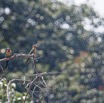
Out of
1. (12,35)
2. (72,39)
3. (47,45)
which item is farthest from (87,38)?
(12,35)

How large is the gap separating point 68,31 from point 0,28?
2786 millimetres

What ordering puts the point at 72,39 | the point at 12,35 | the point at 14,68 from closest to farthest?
1. the point at 14,68
2. the point at 12,35
3. the point at 72,39

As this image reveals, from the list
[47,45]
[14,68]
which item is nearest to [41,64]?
[47,45]

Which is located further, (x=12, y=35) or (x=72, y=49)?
(x=72, y=49)

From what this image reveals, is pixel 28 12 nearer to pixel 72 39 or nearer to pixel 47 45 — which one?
pixel 47 45

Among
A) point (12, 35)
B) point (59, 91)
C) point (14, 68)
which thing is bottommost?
point (59, 91)

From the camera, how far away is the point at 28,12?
13.7 metres

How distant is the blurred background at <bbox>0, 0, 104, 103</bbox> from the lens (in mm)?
12891

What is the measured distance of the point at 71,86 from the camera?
13.2m

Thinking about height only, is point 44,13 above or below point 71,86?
above

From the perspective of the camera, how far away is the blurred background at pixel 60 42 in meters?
12.9

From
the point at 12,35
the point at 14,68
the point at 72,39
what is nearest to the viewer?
the point at 14,68

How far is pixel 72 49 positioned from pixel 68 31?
629 mm

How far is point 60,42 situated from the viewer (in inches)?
570
